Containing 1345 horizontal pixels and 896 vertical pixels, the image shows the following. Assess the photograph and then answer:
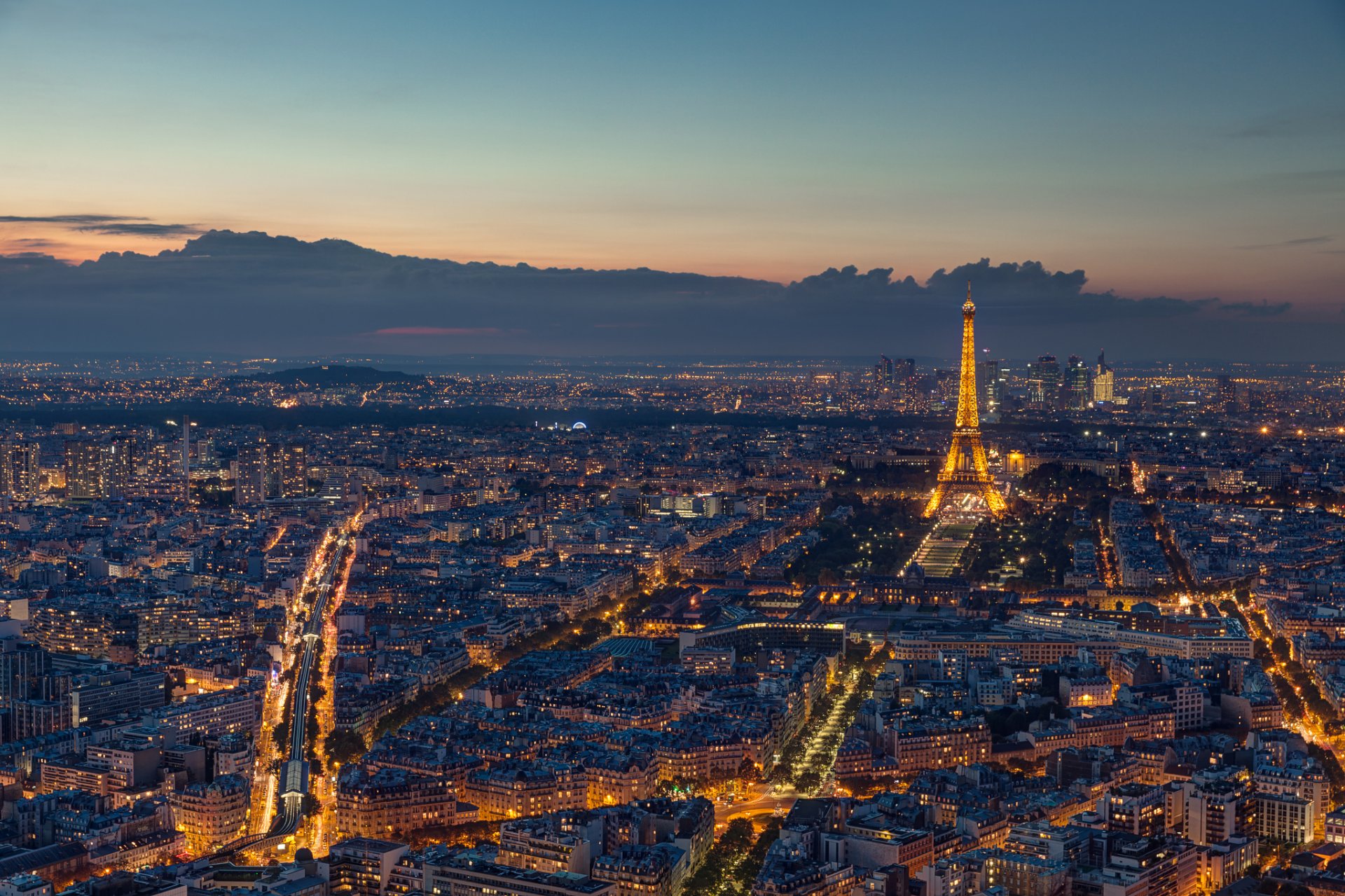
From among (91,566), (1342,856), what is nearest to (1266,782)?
(1342,856)

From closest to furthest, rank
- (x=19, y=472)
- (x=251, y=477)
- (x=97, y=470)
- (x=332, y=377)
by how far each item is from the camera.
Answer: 1. (x=251, y=477)
2. (x=19, y=472)
3. (x=97, y=470)
4. (x=332, y=377)

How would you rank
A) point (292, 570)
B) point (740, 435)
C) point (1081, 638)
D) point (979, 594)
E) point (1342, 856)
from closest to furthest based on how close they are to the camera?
1. point (1342, 856)
2. point (1081, 638)
3. point (979, 594)
4. point (292, 570)
5. point (740, 435)

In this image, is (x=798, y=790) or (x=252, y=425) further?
(x=252, y=425)

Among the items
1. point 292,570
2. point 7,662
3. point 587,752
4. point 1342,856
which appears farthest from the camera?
point 292,570

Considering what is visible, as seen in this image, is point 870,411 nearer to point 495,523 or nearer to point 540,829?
point 495,523

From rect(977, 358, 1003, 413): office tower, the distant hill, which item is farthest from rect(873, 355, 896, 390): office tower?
the distant hill

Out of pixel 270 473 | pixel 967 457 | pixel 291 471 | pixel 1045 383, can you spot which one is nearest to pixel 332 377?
pixel 1045 383

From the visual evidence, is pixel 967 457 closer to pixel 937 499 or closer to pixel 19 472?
pixel 937 499

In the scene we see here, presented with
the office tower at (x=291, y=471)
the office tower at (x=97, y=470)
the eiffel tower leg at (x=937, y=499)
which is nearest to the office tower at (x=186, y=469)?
the office tower at (x=97, y=470)
